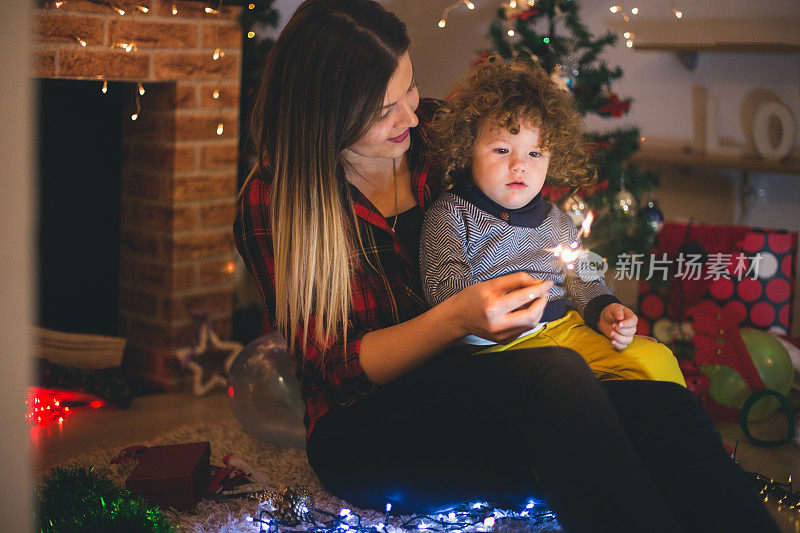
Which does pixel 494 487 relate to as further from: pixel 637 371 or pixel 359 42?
pixel 359 42

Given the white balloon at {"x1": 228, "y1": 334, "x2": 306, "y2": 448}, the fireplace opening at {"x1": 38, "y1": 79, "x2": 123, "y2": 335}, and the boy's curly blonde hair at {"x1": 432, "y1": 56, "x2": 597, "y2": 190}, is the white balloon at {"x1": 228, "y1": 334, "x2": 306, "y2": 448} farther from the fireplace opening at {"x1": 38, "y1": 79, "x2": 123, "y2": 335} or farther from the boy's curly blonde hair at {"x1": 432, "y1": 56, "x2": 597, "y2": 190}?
the fireplace opening at {"x1": 38, "y1": 79, "x2": 123, "y2": 335}

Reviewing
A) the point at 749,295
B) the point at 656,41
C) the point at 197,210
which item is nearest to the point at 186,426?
the point at 197,210

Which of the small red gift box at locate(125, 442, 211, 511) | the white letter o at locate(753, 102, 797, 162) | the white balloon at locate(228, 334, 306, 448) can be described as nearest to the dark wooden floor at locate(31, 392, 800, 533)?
the white balloon at locate(228, 334, 306, 448)

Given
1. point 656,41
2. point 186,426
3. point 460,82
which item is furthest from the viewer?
point 656,41

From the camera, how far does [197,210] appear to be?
6.39 feet

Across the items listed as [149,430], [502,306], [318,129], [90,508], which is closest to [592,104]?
[318,129]

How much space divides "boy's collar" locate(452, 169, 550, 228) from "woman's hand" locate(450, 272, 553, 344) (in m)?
0.24

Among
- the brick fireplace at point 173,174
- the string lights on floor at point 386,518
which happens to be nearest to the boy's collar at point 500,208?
the string lights on floor at point 386,518

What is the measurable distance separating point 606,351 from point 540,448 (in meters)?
0.29

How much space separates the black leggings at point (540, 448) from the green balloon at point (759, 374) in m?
0.80

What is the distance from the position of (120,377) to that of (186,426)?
31 cm

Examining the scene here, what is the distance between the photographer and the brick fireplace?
5.94 ft

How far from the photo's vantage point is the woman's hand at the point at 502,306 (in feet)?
3.14

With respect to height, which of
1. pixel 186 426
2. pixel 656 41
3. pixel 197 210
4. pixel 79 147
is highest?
pixel 656 41
